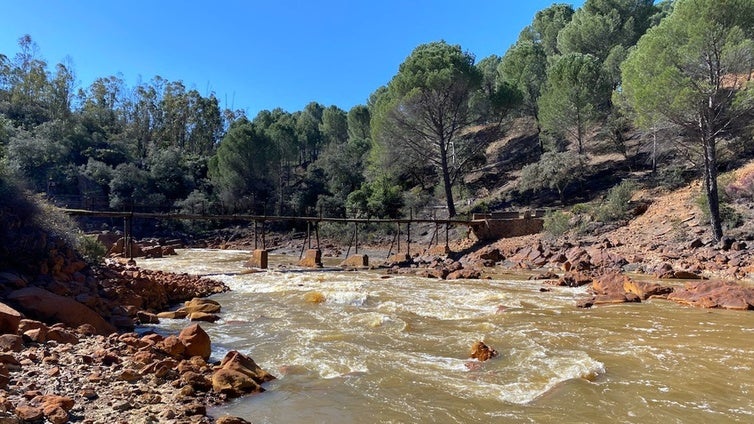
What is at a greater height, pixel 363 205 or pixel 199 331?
pixel 363 205

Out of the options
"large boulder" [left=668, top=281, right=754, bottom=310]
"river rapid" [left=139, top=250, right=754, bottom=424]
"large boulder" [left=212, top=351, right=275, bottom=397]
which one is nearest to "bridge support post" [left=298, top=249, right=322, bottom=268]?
"river rapid" [left=139, top=250, right=754, bottom=424]

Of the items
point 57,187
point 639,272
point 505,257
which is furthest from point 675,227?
point 57,187

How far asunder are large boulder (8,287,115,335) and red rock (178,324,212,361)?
84.1 inches

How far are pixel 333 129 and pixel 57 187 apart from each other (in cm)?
3943

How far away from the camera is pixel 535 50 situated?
169ft

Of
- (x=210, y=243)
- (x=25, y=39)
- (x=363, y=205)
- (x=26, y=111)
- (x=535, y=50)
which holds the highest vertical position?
(x=25, y=39)

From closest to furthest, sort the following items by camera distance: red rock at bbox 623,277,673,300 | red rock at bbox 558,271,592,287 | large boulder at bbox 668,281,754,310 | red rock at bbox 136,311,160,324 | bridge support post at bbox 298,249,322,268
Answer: red rock at bbox 136,311,160,324, large boulder at bbox 668,281,754,310, red rock at bbox 623,277,673,300, red rock at bbox 558,271,592,287, bridge support post at bbox 298,249,322,268

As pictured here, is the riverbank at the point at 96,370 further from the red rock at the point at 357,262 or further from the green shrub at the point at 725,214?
the green shrub at the point at 725,214

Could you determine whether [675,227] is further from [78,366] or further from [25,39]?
[25,39]

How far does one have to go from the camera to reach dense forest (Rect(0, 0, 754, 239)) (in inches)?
781

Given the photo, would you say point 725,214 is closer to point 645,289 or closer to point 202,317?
point 645,289

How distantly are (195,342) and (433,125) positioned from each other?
30782 millimetres

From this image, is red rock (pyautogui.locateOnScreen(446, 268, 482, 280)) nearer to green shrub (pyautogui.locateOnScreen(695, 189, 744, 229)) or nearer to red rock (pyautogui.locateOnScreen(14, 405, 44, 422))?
green shrub (pyautogui.locateOnScreen(695, 189, 744, 229))

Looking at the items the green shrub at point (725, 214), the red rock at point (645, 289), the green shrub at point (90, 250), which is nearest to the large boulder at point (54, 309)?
the green shrub at point (90, 250)
